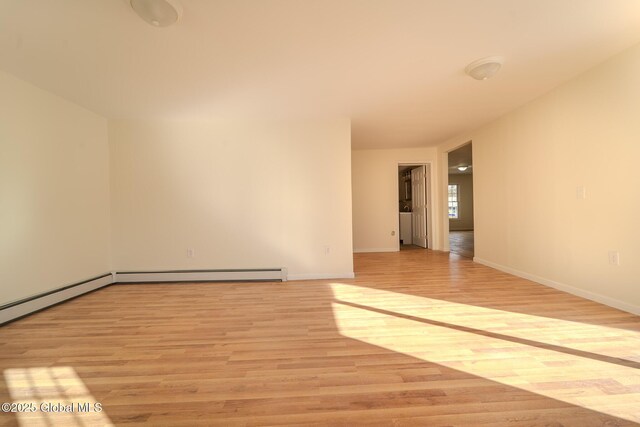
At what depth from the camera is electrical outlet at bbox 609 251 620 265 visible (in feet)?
8.40

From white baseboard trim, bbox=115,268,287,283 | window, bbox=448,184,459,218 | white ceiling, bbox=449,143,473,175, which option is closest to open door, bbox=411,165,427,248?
white ceiling, bbox=449,143,473,175

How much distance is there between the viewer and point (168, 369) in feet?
5.55

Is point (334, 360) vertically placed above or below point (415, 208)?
below

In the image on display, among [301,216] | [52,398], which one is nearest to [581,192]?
[301,216]

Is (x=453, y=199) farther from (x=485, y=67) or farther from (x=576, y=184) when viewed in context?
(x=485, y=67)

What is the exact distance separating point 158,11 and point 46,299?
3281mm

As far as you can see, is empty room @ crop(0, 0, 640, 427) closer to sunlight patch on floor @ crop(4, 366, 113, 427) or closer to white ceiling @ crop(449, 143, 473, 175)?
sunlight patch on floor @ crop(4, 366, 113, 427)

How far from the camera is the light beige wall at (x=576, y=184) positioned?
2.46 meters

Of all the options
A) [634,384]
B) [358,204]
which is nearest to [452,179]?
[358,204]

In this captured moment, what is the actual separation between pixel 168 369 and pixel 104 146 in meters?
3.77

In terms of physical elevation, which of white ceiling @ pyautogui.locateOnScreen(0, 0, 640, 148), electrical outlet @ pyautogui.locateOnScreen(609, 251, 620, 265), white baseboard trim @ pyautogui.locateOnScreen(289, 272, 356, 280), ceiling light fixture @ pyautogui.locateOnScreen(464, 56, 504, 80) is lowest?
white baseboard trim @ pyautogui.locateOnScreen(289, 272, 356, 280)

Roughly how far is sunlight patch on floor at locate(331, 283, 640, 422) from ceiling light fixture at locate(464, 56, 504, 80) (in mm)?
2386

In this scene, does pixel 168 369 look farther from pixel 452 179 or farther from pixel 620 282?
pixel 452 179

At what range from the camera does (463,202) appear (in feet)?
37.6
